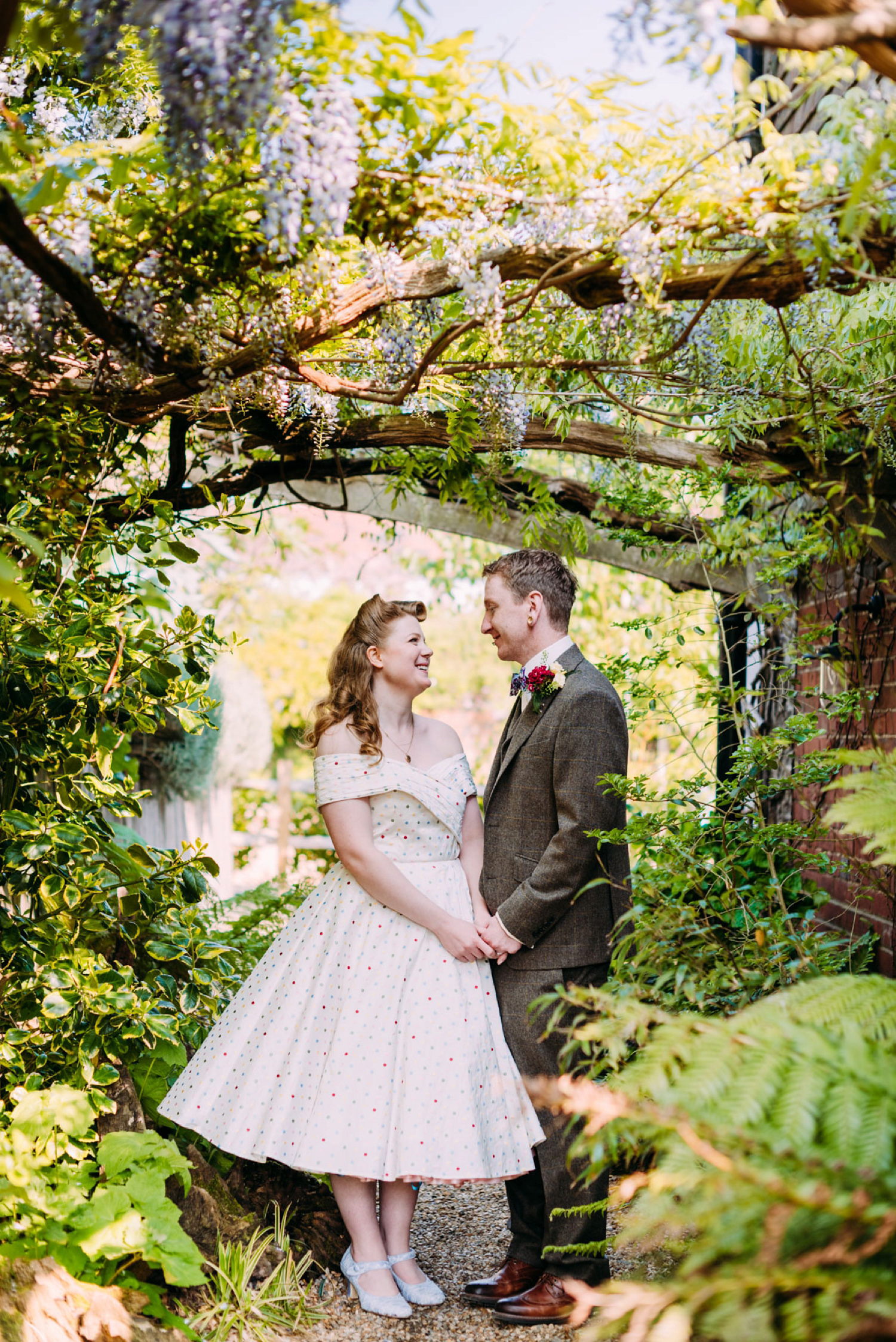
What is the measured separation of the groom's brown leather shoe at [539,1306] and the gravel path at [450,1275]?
20 millimetres

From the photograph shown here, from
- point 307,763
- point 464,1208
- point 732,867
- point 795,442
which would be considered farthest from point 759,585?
point 307,763

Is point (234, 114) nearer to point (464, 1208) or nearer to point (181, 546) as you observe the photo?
point (181, 546)

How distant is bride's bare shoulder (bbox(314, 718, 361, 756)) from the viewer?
114 inches

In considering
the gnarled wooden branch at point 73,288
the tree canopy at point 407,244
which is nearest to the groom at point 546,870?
the tree canopy at point 407,244

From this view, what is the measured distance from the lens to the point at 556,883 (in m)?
2.61

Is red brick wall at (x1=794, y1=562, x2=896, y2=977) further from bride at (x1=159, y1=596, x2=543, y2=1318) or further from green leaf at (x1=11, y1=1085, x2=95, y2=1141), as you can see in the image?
green leaf at (x1=11, y1=1085, x2=95, y2=1141)

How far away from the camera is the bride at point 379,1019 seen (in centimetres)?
256

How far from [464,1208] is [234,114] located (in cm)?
337

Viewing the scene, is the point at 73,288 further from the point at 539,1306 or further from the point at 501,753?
the point at 539,1306

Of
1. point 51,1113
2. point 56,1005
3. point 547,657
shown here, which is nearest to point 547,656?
point 547,657

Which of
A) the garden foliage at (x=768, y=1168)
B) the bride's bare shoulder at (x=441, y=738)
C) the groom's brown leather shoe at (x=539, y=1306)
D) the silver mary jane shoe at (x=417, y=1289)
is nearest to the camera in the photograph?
the garden foliage at (x=768, y=1168)

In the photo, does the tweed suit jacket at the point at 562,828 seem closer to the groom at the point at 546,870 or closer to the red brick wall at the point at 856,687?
the groom at the point at 546,870

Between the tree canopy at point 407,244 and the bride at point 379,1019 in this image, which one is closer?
the tree canopy at point 407,244

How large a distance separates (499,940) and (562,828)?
0.35m
